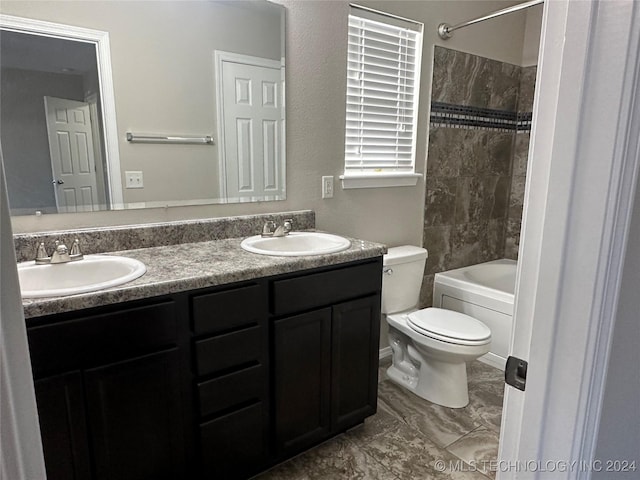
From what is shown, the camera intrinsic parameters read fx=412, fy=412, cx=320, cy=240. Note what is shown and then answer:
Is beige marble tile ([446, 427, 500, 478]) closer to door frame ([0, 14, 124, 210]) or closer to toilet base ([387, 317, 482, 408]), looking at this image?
toilet base ([387, 317, 482, 408])

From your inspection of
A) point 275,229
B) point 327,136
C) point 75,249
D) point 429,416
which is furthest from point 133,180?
point 429,416

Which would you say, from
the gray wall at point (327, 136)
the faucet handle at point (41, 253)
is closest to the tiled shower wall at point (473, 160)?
the gray wall at point (327, 136)

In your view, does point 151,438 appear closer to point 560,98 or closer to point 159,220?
point 159,220

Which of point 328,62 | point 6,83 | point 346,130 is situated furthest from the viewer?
point 346,130

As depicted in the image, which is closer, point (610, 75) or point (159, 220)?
point (610, 75)

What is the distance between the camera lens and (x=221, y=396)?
4.81 feet

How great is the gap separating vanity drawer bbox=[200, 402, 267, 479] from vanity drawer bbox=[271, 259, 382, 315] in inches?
15.9

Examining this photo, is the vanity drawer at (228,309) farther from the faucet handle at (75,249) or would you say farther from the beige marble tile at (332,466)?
the beige marble tile at (332,466)

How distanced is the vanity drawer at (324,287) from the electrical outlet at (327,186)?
23.4 inches

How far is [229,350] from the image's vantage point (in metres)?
1.46

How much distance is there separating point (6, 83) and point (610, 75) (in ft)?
5.63

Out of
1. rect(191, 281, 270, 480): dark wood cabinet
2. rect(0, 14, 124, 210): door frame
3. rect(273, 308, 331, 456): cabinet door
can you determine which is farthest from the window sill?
rect(0, 14, 124, 210): door frame

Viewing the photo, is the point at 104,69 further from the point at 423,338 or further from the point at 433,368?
the point at 433,368

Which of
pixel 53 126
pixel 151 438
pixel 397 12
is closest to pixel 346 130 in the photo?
pixel 397 12
